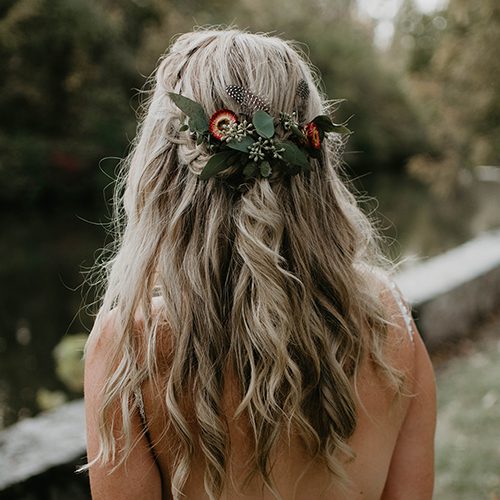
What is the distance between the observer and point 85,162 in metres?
20.5

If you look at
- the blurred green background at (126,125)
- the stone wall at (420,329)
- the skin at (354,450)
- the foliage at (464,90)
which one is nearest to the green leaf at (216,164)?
the skin at (354,450)

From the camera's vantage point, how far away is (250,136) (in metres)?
1.34

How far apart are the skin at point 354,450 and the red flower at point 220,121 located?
459 mm

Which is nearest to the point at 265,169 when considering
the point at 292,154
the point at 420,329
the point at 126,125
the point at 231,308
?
the point at 292,154

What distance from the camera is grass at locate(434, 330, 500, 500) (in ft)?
10.8

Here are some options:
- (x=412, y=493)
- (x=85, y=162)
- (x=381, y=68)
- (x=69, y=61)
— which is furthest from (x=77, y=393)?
(x=381, y=68)

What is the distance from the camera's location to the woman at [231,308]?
51.2 inches

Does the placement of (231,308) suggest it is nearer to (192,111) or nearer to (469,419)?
(192,111)

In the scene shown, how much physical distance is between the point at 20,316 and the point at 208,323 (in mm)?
9025

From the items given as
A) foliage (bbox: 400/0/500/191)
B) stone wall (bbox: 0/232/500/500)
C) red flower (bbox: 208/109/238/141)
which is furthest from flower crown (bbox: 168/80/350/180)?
foliage (bbox: 400/0/500/191)

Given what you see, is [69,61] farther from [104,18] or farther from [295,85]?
[295,85]

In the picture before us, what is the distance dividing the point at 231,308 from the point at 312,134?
413 mm

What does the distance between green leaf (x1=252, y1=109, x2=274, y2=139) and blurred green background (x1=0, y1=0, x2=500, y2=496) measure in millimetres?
903

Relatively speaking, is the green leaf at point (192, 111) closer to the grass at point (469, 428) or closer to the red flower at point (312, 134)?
the red flower at point (312, 134)
